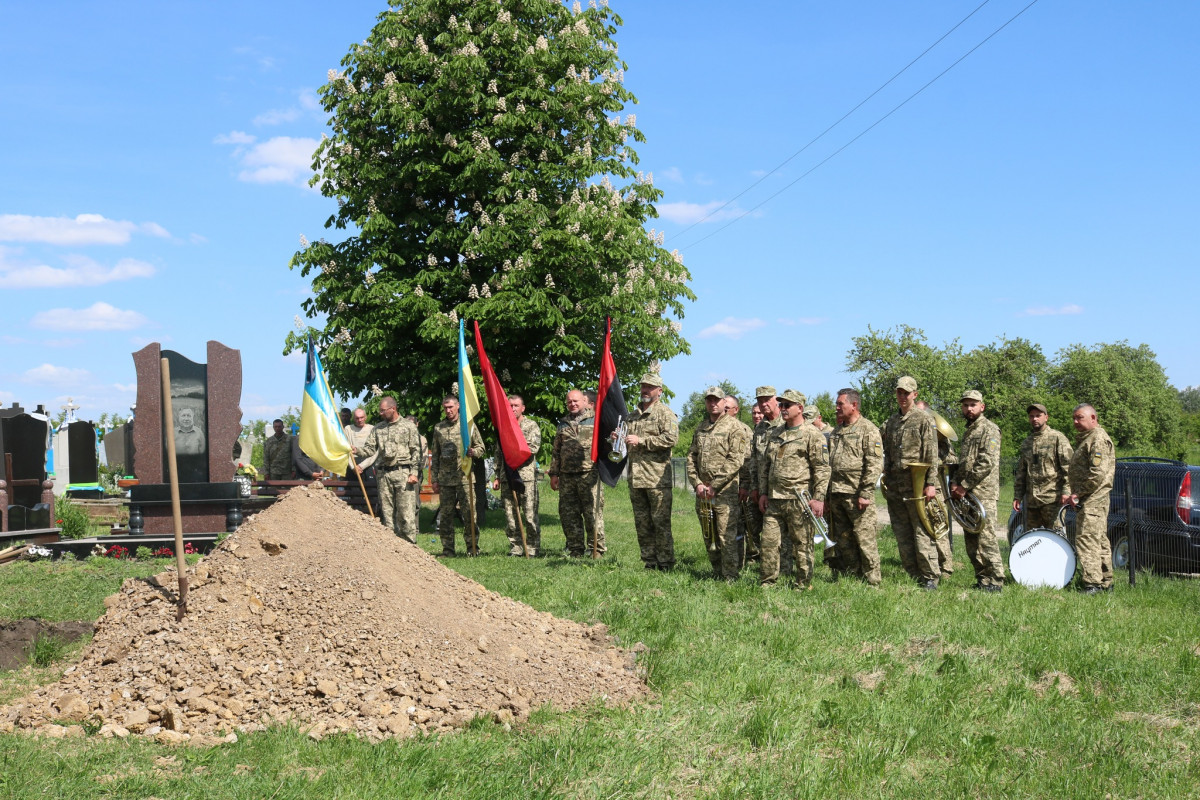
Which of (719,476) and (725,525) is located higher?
(719,476)

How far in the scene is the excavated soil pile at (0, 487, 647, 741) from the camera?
18.2 feet

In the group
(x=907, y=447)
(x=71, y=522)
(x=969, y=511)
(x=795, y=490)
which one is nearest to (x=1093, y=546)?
(x=969, y=511)

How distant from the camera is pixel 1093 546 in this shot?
9.92 meters

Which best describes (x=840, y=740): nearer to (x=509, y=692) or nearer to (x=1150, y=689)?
(x=509, y=692)

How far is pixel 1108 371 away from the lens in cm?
6531

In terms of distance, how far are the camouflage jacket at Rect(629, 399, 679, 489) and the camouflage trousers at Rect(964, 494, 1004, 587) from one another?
3.32 metres

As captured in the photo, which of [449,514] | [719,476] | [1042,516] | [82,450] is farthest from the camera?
[82,450]

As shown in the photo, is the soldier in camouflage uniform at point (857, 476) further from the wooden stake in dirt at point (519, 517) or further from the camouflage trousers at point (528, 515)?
the camouflage trousers at point (528, 515)

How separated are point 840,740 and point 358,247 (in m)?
15.4

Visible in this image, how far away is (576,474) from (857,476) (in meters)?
4.02

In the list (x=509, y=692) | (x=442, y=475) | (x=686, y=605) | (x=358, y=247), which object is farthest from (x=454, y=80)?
(x=509, y=692)

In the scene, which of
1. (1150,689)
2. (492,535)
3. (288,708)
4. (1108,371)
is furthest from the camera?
(1108,371)

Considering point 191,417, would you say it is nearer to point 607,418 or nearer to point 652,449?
point 607,418

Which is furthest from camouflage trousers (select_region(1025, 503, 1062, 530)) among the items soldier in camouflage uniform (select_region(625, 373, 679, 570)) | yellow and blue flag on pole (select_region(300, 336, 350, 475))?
yellow and blue flag on pole (select_region(300, 336, 350, 475))
